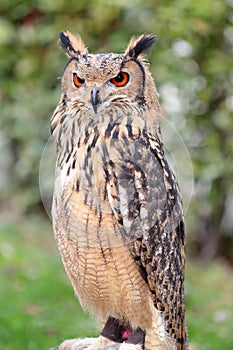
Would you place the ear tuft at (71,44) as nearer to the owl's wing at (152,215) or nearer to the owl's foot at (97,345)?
the owl's wing at (152,215)

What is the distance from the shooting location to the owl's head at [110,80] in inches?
107

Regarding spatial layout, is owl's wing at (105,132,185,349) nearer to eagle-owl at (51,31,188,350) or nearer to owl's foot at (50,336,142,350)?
eagle-owl at (51,31,188,350)

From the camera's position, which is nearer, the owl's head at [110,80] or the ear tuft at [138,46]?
the owl's head at [110,80]

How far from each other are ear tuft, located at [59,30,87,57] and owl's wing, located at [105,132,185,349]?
1.43 feet

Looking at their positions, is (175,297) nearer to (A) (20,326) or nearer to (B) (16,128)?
(A) (20,326)

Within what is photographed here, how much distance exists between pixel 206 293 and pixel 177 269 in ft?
11.3

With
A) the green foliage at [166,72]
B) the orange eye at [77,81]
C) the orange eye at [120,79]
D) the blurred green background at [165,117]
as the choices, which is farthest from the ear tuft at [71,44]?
the green foliage at [166,72]

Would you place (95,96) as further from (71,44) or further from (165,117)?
(165,117)

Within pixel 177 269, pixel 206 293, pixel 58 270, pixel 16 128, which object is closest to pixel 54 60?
pixel 16 128

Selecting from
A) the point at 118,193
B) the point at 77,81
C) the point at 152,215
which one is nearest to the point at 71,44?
the point at 77,81

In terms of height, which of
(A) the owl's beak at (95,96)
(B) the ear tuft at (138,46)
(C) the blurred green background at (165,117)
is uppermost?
(C) the blurred green background at (165,117)

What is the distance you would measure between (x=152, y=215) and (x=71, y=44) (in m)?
0.80

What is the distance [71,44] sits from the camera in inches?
117

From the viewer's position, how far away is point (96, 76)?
8.95 ft
